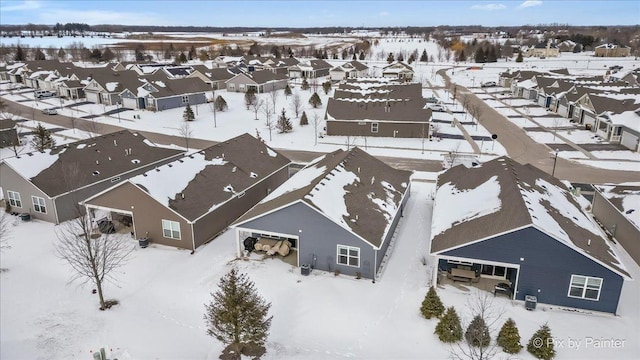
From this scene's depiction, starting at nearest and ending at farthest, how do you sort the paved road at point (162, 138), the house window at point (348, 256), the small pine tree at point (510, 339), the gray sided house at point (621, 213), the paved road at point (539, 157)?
the small pine tree at point (510, 339), the house window at point (348, 256), the gray sided house at point (621, 213), the paved road at point (539, 157), the paved road at point (162, 138)

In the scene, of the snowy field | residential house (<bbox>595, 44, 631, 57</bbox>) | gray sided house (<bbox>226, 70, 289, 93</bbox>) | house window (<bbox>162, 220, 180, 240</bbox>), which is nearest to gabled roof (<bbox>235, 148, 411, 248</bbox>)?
the snowy field

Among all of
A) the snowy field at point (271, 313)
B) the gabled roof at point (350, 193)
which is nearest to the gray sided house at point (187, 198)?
the snowy field at point (271, 313)

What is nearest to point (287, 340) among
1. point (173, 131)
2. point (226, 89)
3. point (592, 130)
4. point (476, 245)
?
point (476, 245)

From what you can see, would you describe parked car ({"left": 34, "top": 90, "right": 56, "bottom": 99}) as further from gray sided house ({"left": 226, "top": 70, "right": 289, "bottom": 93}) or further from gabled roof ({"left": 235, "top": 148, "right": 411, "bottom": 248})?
gabled roof ({"left": 235, "top": 148, "right": 411, "bottom": 248})

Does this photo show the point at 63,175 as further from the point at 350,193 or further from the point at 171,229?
the point at 350,193

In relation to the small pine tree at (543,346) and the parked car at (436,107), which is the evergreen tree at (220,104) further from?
the small pine tree at (543,346)

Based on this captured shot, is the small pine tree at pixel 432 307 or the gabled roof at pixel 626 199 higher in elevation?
the gabled roof at pixel 626 199

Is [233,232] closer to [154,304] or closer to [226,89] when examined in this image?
[154,304]
